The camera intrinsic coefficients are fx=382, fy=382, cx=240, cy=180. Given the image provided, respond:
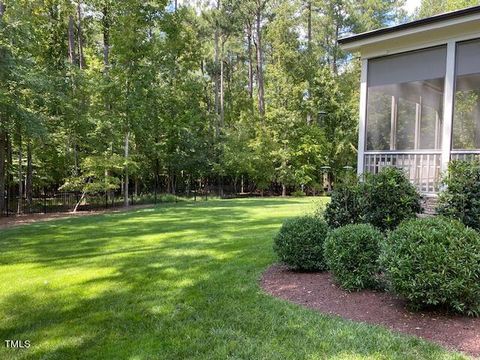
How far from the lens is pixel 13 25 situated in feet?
34.5

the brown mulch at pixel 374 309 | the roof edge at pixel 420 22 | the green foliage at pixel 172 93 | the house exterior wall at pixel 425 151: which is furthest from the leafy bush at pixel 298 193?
the brown mulch at pixel 374 309

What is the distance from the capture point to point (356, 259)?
4.30 meters

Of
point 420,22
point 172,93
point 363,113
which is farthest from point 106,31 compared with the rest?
point 420,22

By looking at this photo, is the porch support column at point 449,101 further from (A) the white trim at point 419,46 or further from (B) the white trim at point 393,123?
(B) the white trim at point 393,123

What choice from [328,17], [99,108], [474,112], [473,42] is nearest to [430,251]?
[473,42]

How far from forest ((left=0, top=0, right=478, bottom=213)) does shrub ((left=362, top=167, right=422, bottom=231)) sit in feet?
31.9

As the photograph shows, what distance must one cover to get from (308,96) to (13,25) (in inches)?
761

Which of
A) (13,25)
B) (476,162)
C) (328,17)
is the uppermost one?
(328,17)

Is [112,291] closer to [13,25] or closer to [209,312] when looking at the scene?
[209,312]

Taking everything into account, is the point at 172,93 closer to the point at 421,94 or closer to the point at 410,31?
the point at 421,94

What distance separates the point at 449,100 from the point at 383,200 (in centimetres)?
244

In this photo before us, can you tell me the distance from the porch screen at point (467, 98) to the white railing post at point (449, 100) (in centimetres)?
9

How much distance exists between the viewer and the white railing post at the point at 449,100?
6180mm

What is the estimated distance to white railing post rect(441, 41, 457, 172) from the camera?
20.3ft
